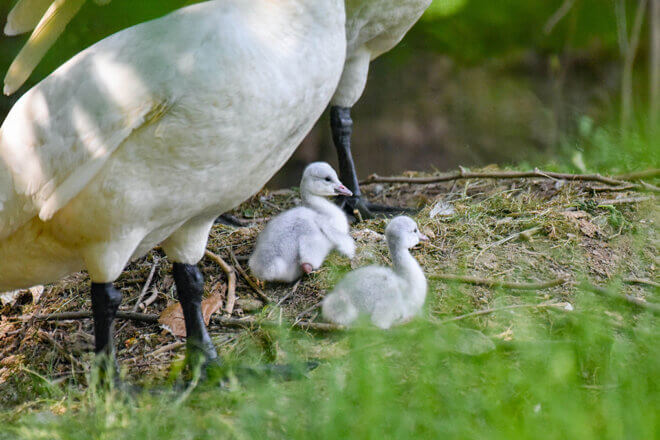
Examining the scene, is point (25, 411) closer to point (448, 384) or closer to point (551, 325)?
point (448, 384)

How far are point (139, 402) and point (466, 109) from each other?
6.90 meters

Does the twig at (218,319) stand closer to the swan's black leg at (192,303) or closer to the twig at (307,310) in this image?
the twig at (307,310)

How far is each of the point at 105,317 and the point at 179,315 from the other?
2.62 ft

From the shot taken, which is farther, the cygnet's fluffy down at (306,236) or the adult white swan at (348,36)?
the cygnet's fluffy down at (306,236)

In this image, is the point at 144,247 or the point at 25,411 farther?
the point at 144,247

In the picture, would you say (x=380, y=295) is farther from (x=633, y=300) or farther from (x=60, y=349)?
(x=60, y=349)

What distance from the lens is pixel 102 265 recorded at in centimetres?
317

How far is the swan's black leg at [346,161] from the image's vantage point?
5.47m

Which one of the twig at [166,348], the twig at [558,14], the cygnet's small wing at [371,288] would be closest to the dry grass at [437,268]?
the twig at [166,348]

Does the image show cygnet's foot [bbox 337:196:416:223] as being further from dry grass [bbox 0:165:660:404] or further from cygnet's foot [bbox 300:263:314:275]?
cygnet's foot [bbox 300:263:314:275]

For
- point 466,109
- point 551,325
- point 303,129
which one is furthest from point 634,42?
point 303,129

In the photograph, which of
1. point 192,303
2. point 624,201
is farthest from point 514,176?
point 192,303

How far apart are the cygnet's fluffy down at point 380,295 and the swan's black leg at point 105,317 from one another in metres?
1.05

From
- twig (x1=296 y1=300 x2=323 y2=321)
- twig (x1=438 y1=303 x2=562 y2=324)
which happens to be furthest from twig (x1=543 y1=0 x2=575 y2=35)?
twig (x1=296 y1=300 x2=323 y2=321)
